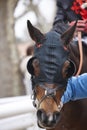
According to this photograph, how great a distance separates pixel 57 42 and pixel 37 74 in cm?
35

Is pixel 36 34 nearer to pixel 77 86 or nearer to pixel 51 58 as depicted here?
pixel 51 58

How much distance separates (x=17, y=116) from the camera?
659cm

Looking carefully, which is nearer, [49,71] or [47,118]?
[47,118]

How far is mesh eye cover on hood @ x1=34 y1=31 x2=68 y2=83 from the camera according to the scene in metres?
4.43

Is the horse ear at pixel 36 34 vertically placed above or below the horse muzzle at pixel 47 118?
above

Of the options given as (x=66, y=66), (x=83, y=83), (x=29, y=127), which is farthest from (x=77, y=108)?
(x=29, y=127)

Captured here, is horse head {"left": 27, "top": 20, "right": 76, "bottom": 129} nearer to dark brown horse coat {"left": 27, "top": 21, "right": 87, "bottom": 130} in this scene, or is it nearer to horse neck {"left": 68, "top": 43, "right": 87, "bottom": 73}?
dark brown horse coat {"left": 27, "top": 21, "right": 87, "bottom": 130}

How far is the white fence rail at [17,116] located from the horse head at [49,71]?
165 centimetres

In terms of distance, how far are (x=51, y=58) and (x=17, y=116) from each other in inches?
90.2

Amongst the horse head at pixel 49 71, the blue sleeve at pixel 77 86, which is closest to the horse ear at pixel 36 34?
the horse head at pixel 49 71

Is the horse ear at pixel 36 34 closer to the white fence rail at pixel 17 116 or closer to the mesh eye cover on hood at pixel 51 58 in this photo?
the mesh eye cover on hood at pixel 51 58

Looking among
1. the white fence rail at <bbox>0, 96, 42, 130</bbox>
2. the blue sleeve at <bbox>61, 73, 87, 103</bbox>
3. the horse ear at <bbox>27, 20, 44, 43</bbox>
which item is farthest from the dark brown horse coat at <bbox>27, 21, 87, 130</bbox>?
the white fence rail at <bbox>0, 96, 42, 130</bbox>

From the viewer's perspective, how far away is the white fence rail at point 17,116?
20.2 feet

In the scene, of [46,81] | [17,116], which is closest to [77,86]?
[46,81]
